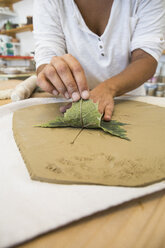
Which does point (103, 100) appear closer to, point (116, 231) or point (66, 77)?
point (66, 77)

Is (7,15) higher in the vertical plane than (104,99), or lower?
higher

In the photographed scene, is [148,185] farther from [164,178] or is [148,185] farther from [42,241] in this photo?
[42,241]

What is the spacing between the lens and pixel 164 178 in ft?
1.01

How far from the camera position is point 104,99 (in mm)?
649

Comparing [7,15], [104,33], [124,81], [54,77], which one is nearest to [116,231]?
[54,77]

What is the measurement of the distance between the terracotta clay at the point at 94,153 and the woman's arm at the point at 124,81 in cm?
12

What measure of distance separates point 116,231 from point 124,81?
0.65m

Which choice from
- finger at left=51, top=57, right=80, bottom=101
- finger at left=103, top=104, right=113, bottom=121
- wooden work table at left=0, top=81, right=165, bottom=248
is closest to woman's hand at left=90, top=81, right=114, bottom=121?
finger at left=103, top=104, right=113, bottom=121

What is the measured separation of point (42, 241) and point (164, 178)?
222 millimetres

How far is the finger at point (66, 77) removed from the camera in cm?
51

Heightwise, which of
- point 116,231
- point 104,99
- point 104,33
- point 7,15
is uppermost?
point 7,15

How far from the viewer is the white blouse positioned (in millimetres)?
859

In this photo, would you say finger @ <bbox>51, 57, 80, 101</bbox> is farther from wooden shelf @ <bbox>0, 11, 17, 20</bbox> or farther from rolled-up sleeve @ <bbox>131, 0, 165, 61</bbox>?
wooden shelf @ <bbox>0, 11, 17, 20</bbox>

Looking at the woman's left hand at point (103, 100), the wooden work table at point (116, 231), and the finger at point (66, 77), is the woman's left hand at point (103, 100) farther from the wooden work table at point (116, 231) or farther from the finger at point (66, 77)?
the wooden work table at point (116, 231)
